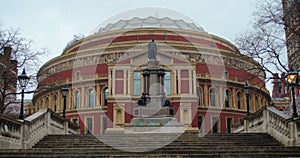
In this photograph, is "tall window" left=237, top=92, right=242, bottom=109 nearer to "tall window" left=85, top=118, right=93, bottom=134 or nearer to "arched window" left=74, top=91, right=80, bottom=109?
"tall window" left=85, top=118, right=93, bottom=134

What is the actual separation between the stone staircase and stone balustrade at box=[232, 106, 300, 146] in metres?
0.46

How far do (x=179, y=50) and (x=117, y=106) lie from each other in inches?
511

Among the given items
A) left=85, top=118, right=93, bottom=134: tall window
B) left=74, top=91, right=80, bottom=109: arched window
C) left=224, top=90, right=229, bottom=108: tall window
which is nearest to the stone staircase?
left=85, top=118, right=93, bottom=134: tall window

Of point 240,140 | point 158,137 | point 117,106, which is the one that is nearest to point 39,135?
point 158,137

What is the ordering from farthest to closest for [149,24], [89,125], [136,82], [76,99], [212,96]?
1. [149,24]
2. [76,99]
3. [212,96]
4. [89,125]
5. [136,82]

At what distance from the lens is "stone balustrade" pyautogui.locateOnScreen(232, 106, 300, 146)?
16.7 meters

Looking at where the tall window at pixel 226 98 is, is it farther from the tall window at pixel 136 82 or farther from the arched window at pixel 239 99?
the tall window at pixel 136 82

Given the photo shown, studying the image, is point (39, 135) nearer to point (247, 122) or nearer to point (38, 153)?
point (38, 153)

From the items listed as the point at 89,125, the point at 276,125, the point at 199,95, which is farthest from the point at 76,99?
the point at 276,125

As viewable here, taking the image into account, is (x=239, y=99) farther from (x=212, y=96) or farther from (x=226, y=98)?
(x=212, y=96)

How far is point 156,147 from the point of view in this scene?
51.0 feet

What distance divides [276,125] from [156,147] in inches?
263

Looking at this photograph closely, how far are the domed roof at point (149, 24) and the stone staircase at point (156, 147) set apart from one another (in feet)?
160

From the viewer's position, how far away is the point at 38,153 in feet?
43.9
